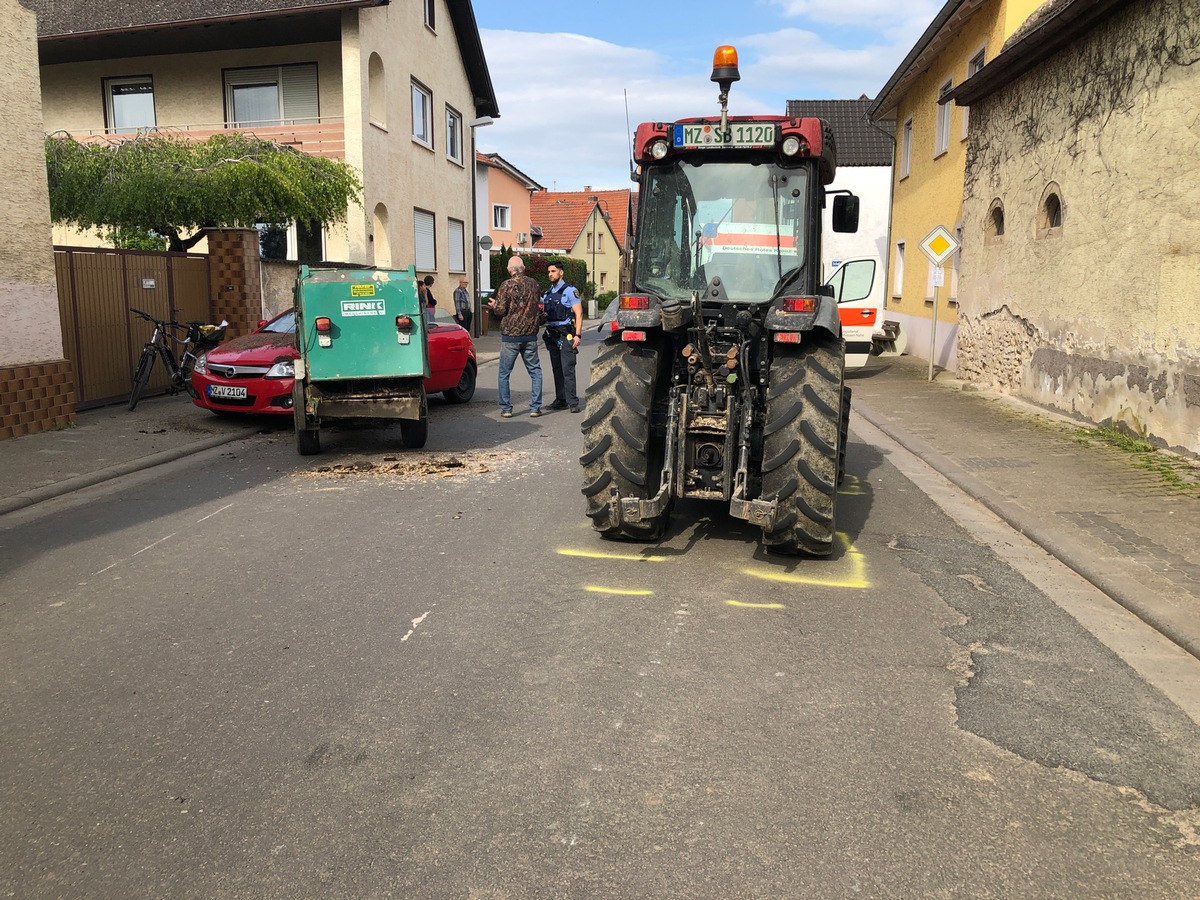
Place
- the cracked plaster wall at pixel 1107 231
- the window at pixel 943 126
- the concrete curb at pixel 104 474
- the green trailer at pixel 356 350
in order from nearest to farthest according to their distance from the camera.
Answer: the concrete curb at pixel 104 474 → the cracked plaster wall at pixel 1107 231 → the green trailer at pixel 356 350 → the window at pixel 943 126

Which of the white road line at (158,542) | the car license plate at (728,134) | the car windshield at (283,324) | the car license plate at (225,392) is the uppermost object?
the car license plate at (728,134)

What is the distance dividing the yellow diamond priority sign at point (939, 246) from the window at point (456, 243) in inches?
602

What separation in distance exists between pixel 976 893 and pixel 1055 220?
38.0ft

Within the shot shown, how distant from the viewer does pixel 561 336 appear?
1203cm

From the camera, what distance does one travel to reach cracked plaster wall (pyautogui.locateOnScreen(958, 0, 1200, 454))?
8.88m

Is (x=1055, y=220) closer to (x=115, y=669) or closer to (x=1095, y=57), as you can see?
(x=1095, y=57)

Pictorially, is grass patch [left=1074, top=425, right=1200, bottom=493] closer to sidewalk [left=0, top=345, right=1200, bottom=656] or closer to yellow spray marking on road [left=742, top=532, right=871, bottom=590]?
sidewalk [left=0, top=345, right=1200, bottom=656]

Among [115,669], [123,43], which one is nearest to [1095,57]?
[115,669]

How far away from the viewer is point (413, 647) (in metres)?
4.31

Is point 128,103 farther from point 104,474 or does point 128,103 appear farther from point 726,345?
point 726,345

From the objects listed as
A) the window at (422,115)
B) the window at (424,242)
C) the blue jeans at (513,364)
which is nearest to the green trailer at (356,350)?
the blue jeans at (513,364)

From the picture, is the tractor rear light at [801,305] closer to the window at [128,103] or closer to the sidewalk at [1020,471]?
the sidewalk at [1020,471]

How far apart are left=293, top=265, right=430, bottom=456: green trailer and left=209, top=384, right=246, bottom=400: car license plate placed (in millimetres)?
1588

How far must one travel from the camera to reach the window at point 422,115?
→ 79.9ft
